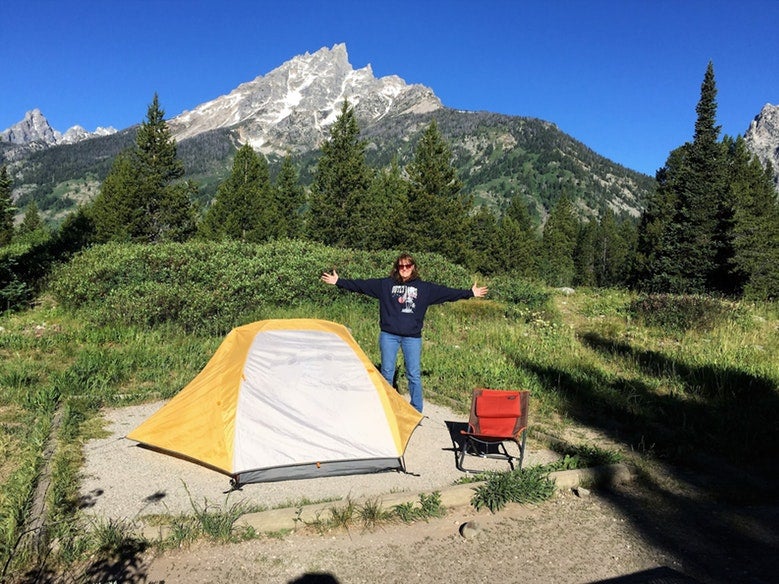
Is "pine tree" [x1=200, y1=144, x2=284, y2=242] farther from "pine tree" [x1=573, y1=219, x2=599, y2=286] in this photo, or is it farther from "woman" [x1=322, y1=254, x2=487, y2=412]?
"pine tree" [x1=573, y1=219, x2=599, y2=286]

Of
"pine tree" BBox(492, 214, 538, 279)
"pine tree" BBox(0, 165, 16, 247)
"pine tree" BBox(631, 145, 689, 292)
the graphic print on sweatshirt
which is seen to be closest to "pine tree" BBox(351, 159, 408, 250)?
"pine tree" BBox(631, 145, 689, 292)

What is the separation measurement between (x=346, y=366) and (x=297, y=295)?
30.2 feet

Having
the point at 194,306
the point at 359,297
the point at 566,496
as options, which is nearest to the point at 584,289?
the point at 359,297

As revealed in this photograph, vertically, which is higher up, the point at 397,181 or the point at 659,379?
the point at 397,181

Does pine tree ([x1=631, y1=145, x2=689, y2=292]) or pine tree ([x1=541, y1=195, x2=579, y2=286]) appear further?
pine tree ([x1=541, y1=195, x2=579, y2=286])

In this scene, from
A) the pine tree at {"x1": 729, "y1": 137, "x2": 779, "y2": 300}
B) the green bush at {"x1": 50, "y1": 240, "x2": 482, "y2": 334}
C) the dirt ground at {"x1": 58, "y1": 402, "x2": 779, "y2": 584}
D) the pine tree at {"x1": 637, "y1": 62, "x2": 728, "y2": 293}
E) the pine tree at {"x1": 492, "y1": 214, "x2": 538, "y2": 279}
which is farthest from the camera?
the pine tree at {"x1": 492, "y1": 214, "x2": 538, "y2": 279}

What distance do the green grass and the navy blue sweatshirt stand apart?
6.58ft

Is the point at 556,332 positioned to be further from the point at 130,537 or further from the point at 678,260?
the point at 678,260

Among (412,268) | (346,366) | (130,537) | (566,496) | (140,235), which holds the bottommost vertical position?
(566,496)

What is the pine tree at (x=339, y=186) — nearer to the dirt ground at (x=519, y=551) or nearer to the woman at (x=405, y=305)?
the woman at (x=405, y=305)

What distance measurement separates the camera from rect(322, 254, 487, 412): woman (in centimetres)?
707

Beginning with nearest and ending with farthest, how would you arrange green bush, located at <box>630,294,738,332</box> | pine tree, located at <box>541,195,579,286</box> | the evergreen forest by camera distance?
1. green bush, located at <box>630,294,738,332</box>
2. the evergreen forest
3. pine tree, located at <box>541,195,579,286</box>

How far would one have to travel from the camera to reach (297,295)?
49.6 feet

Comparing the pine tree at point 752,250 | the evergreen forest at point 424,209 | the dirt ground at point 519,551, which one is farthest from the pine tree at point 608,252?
the dirt ground at point 519,551
